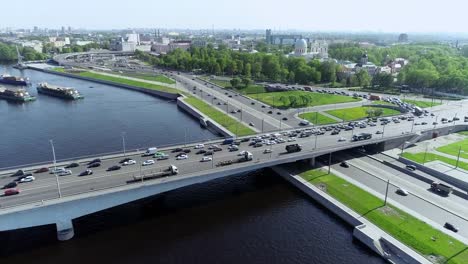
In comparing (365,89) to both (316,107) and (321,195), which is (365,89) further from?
(321,195)

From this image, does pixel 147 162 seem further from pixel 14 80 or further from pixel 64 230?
pixel 14 80

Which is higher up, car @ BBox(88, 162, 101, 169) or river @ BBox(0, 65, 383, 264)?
car @ BBox(88, 162, 101, 169)

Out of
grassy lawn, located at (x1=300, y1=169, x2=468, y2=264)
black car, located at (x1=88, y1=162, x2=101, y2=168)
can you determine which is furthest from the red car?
grassy lawn, located at (x1=300, y1=169, x2=468, y2=264)

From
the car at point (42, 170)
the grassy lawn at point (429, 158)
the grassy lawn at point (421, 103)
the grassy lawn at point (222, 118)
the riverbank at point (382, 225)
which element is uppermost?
the car at point (42, 170)

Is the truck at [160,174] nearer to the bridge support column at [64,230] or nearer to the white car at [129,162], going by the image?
the white car at [129,162]

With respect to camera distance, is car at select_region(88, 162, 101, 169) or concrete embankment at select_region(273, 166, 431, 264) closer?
concrete embankment at select_region(273, 166, 431, 264)

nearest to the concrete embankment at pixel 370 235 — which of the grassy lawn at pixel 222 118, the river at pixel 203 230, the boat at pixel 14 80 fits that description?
the river at pixel 203 230

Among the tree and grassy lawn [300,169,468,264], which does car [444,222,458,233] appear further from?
the tree
